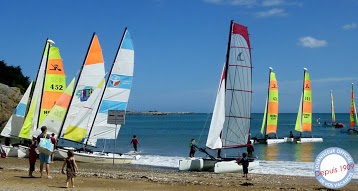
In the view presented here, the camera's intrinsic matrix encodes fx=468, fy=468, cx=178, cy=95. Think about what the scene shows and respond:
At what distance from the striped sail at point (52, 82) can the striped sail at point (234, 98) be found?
34.3 feet

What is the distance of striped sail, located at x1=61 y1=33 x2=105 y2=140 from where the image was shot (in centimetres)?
2466

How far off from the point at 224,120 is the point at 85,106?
7.74 m

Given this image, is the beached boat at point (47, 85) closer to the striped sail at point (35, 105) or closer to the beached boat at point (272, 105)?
the striped sail at point (35, 105)

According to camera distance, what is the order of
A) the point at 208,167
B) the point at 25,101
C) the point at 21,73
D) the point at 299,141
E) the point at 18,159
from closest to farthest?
the point at 208,167
the point at 18,159
the point at 25,101
the point at 299,141
the point at 21,73

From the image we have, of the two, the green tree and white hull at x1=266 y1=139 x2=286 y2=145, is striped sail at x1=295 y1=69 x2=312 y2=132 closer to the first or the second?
white hull at x1=266 y1=139 x2=286 y2=145

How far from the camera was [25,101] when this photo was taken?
1084 inches

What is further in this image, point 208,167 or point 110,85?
point 110,85

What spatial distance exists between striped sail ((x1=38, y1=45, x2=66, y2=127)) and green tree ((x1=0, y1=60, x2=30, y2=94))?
109ft

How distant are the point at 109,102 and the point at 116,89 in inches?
31.2

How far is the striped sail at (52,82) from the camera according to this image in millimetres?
27016

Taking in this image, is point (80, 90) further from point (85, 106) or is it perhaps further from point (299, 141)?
point (299, 141)

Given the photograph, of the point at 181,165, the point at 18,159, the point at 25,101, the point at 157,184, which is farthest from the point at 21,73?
the point at 157,184

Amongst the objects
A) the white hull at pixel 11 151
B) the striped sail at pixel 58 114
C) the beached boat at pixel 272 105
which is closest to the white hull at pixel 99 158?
the striped sail at pixel 58 114

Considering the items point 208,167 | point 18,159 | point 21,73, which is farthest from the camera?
point 21,73
